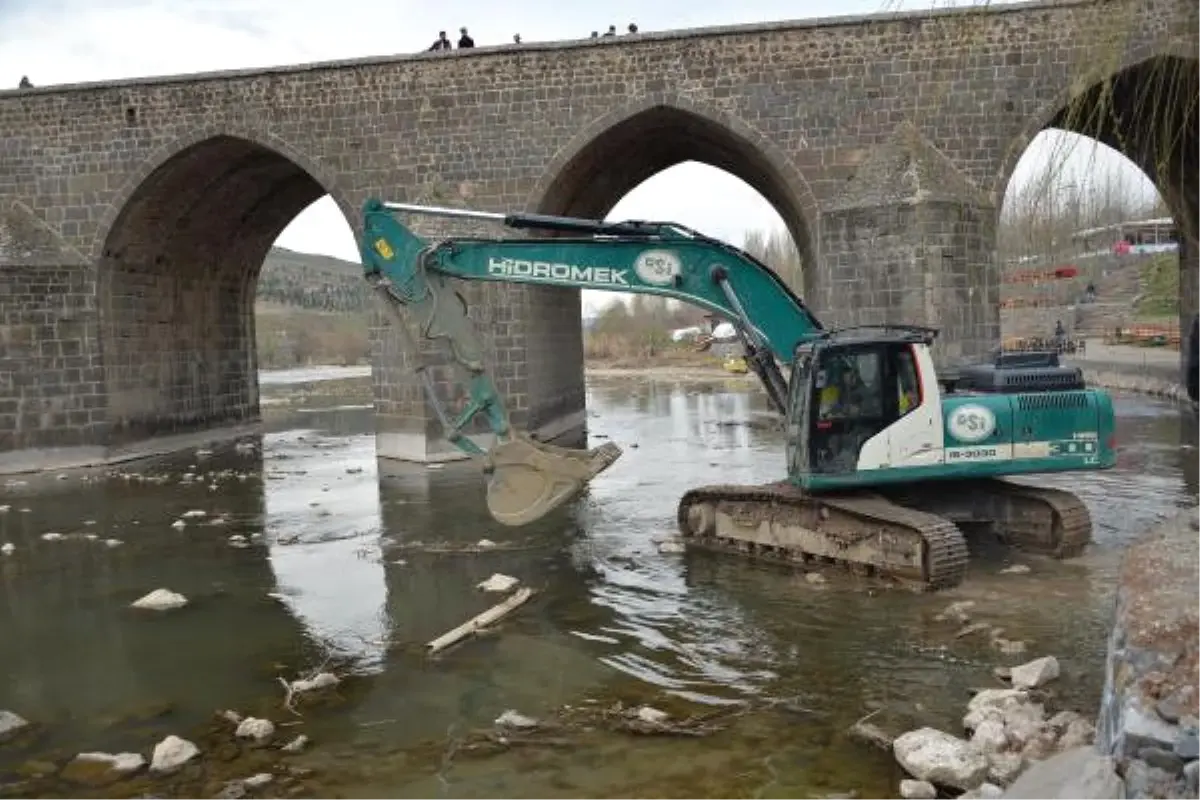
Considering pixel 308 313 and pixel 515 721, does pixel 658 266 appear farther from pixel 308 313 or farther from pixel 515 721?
pixel 308 313

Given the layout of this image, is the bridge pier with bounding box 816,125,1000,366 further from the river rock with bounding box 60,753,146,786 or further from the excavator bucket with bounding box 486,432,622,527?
the river rock with bounding box 60,753,146,786

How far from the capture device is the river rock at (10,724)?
5.65 meters

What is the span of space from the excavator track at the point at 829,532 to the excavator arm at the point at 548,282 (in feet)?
3.25

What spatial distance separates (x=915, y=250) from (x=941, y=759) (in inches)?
440

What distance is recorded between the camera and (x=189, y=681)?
21.0 feet

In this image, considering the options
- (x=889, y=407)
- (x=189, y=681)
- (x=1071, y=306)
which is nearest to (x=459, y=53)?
(x=889, y=407)

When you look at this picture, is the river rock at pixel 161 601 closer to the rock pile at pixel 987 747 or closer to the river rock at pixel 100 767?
the river rock at pixel 100 767

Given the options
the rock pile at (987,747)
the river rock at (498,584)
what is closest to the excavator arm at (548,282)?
the river rock at (498,584)

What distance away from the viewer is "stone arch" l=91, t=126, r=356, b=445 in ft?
57.0

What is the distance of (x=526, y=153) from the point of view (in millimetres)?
16172

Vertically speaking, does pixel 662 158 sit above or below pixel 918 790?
above

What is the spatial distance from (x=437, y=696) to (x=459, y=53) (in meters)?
12.3

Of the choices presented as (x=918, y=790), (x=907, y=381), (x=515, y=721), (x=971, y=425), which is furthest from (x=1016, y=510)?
(x=515, y=721)

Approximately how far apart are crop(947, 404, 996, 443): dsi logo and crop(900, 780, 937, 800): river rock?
162 inches
